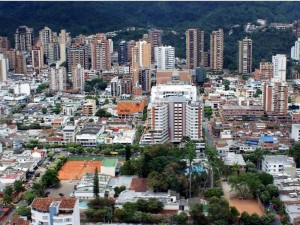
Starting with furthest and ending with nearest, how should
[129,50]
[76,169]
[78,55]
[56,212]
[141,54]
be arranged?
[129,50]
[78,55]
[141,54]
[76,169]
[56,212]

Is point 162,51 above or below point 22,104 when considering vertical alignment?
above

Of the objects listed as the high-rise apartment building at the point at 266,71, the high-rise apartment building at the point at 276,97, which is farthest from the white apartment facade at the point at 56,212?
the high-rise apartment building at the point at 266,71

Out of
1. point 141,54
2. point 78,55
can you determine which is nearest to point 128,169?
point 141,54

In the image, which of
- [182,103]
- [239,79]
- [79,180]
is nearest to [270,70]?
[239,79]

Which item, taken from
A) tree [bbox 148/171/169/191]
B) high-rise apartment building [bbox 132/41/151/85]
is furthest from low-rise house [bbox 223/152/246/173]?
high-rise apartment building [bbox 132/41/151/85]

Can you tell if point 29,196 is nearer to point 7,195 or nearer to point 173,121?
point 7,195

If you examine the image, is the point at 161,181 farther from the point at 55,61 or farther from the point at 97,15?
the point at 97,15
